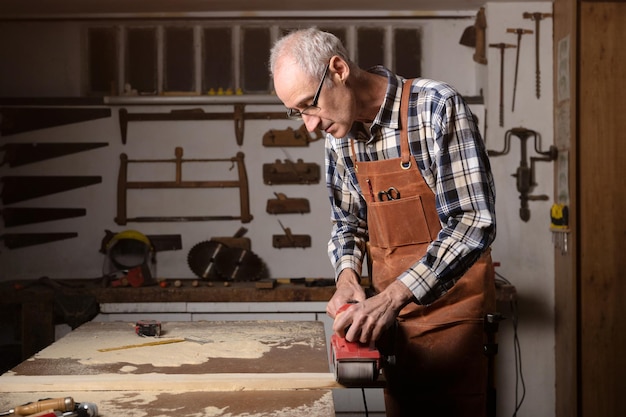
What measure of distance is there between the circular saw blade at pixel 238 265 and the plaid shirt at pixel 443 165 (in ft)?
7.48

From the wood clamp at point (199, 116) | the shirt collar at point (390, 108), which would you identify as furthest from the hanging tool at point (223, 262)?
the shirt collar at point (390, 108)

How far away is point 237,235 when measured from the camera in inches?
182

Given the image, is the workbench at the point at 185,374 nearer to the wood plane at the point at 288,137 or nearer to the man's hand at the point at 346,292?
the man's hand at the point at 346,292

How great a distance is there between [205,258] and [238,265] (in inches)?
9.4

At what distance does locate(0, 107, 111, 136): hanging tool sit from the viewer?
15.0 ft

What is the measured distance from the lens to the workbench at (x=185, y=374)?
1.63 m

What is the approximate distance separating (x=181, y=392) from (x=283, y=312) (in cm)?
230

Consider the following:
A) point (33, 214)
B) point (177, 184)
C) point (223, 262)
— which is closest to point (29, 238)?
point (33, 214)

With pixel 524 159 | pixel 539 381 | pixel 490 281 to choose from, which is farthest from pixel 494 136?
pixel 490 281

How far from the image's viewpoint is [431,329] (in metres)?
2.13

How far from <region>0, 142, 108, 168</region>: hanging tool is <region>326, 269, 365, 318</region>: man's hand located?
296cm

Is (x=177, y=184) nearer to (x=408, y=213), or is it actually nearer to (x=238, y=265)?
(x=238, y=265)

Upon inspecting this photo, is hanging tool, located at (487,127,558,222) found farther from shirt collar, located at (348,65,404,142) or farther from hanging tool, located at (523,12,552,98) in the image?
shirt collar, located at (348,65,404,142)

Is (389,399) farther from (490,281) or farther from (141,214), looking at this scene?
(141,214)
